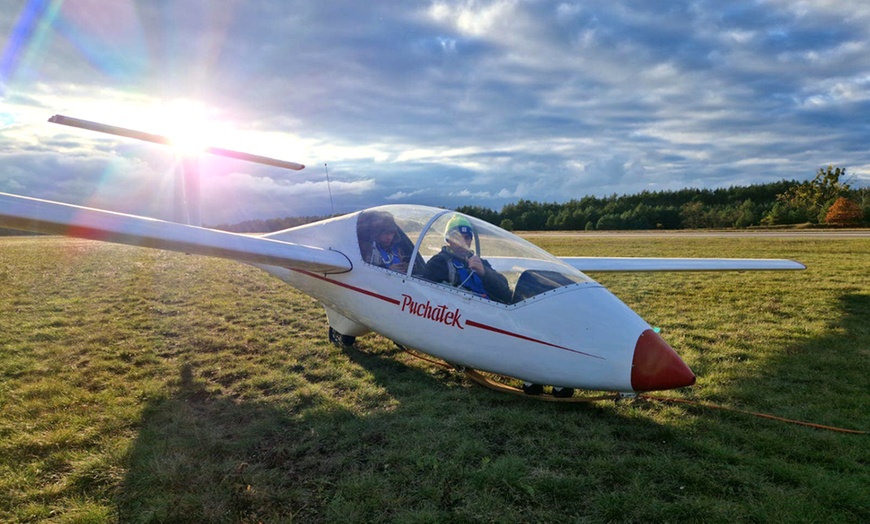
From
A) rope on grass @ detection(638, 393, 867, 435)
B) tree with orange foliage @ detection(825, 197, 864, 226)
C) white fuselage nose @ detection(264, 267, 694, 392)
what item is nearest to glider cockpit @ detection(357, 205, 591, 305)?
white fuselage nose @ detection(264, 267, 694, 392)

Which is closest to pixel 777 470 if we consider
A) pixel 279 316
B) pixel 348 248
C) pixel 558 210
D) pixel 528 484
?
pixel 528 484

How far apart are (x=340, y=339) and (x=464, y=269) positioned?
3.08 meters

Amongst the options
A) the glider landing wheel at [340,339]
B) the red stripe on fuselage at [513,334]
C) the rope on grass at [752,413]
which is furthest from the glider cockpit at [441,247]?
the glider landing wheel at [340,339]

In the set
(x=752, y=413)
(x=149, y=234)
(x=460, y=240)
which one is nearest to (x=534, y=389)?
(x=460, y=240)

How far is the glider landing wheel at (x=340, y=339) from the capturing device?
6.98 meters

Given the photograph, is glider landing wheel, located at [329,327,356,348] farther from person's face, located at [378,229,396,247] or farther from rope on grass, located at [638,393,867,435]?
rope on grass, located at [638,393,867,435]

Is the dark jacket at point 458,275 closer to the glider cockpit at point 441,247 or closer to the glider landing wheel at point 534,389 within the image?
the glider cockpit at point 441,247

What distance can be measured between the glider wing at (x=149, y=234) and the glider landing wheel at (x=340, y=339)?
1.50 meters

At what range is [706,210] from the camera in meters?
49.9

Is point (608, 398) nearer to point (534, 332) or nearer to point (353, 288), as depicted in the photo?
point (534, 332)

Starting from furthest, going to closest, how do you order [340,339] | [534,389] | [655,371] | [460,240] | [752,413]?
[340,339], [460,240], [534,389], [752,413], [655,371]

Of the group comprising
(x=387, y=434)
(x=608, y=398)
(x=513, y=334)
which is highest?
(x=513, y=334)

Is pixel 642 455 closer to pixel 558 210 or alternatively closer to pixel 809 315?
pixel 809 315

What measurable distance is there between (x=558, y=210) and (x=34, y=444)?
2299 inches
